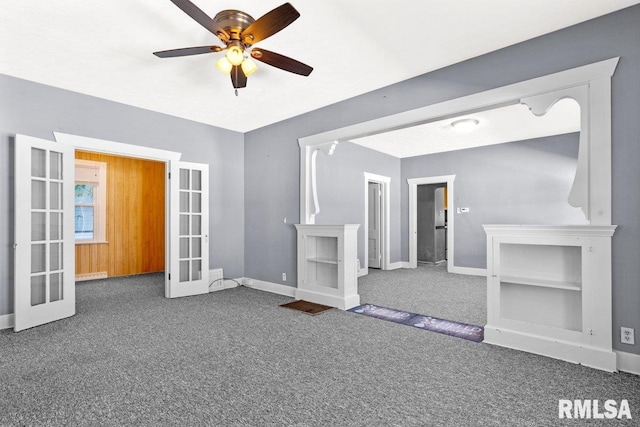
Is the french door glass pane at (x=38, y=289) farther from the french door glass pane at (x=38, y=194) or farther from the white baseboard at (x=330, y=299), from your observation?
the white baseboard at (x=330, y=299)

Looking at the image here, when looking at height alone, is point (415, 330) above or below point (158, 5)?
below

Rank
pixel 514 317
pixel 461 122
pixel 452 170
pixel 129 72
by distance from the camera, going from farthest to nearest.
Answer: pixel 452 170
pixel 461 122
pixel 129 72
pixel 514 317

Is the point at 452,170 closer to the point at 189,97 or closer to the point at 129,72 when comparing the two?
the point at 189,97

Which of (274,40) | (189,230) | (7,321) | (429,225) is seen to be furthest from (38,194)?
(429,225)

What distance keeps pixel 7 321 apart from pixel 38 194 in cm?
138

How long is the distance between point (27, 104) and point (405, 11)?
4.07 m

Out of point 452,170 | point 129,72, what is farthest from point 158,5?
point 452,170

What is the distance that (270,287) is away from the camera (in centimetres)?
514

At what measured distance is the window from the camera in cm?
607

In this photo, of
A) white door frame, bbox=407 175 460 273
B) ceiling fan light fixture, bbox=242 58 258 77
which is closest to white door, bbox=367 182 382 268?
white door frame, bbox=407 175 460 273

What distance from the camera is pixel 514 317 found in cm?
304

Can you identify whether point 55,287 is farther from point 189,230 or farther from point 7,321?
point 189,230

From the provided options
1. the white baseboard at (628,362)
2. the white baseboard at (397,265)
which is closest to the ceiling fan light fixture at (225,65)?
the white baseboard at (628,362)

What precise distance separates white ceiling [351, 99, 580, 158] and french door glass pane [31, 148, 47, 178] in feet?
15.5
